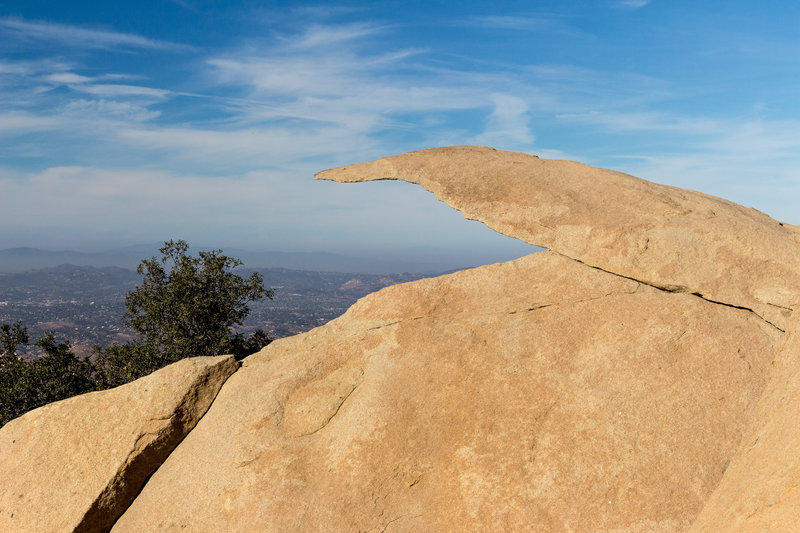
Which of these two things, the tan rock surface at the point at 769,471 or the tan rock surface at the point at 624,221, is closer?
the tan rock surface at the point at 769,471

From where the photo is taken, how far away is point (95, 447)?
11.4m

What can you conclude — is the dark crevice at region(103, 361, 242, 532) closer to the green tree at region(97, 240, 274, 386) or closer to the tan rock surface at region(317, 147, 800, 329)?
the tan rock surface at region(317, 147, 800, 329)

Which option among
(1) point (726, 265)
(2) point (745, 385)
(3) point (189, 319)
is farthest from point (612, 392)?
(3) point (189, 319)

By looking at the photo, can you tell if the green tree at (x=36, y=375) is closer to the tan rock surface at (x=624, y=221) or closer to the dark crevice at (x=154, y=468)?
the dark crevice at (x=154, y=468)

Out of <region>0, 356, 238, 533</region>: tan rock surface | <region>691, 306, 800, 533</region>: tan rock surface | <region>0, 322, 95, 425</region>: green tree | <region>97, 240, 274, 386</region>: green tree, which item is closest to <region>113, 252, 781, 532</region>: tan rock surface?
<region>0, 356, 238, 533</region>: tan rock surface

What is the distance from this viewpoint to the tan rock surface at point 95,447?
10.7 meters

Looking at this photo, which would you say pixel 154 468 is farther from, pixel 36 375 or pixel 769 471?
pixel 36 375

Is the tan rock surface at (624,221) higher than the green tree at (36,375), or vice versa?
the tan rock surface at (624,221)

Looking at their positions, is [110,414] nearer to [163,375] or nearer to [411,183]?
[163,375]

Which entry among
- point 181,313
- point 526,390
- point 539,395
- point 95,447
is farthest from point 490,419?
point 181,313

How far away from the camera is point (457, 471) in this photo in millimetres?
9297

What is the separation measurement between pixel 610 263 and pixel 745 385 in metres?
3.58

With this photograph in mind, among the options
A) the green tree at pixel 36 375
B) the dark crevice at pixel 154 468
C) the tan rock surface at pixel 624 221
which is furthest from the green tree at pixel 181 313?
the tan rock surface at pixel 624 221

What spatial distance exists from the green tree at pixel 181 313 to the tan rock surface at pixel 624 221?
1643cm
